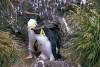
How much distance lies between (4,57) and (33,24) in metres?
1.11

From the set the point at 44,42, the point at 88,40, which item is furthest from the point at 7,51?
the point at 88,40

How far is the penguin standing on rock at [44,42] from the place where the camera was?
29.6 ft

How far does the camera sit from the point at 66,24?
1013 cm

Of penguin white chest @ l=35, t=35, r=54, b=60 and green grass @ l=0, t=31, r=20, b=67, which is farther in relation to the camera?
penguin white chest @ l=35, t=35, r=54, b=60

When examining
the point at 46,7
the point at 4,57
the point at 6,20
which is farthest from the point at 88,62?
the point at 46,7

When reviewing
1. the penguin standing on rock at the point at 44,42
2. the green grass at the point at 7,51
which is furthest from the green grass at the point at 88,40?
the green grass at the point at 7,51

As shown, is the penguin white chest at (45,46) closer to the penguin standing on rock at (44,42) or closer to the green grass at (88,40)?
the penguin standing on rock at (44,42)

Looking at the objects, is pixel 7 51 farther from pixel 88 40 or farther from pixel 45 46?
pixel 88 40

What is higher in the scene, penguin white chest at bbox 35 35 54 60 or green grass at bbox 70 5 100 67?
green grass at bbox 70 5 100 67

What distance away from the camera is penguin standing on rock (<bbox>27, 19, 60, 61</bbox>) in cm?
903

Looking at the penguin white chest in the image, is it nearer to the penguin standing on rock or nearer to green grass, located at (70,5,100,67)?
the penguin standing on rock

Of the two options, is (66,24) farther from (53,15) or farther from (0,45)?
(0,45)

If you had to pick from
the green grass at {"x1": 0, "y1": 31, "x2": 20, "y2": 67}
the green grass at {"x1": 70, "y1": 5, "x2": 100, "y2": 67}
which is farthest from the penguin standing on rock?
the green grass at {"x1": 70, "y1": 5, "x2": 100, "y2": 67}

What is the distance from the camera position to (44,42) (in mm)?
9086
